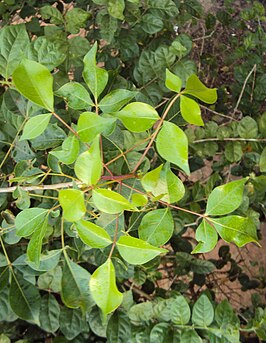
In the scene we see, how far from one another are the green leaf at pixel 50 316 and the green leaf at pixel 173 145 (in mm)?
587

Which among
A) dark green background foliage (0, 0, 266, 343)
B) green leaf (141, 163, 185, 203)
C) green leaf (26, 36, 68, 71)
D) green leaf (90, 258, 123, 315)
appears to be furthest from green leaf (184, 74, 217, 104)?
green leaf (26, 36, 68, 71)

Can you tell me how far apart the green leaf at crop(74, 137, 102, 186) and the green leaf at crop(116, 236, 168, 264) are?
8cm

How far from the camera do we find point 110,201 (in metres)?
0.52

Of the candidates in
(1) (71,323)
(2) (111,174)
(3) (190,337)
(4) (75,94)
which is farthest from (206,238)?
(1) (71,323)

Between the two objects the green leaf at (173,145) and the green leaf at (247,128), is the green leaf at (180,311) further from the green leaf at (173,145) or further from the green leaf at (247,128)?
the green leaf at (173,145)

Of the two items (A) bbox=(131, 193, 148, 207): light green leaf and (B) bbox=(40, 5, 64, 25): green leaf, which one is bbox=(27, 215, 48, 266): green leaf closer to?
(A) bbox=(131, 193, 148, 207): light green leaf

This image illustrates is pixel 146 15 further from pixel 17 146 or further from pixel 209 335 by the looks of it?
pixel 209 335

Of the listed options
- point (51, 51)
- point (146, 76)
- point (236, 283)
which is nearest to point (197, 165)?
point (146, 76)

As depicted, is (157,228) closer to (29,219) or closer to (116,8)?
(29,219)

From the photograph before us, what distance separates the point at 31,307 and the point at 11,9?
0.69 m

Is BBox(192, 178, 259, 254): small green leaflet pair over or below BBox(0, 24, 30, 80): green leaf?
below

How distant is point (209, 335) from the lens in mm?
→ 954

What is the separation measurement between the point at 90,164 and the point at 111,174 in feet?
0.40

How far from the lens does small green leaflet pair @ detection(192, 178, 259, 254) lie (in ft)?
2.01
